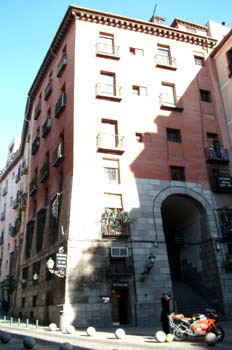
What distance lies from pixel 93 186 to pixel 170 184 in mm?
5666

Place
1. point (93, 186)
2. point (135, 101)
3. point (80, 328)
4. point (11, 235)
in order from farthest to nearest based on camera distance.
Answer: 1. point (11, 235)
2. point (135, 101)
3. point (93, 186)
4. point (80, 328)

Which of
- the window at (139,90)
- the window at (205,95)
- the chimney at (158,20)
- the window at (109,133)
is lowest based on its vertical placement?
the window at (109,133)

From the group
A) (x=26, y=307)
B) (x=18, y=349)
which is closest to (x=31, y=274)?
(x=26, y=307)

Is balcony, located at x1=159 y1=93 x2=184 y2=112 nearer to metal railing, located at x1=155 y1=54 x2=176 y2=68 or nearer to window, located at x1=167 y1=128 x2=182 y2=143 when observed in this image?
window, located at x1=167 y1=128 x2=182 y2=143

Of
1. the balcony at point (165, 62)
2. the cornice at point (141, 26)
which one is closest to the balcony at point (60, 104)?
the cornice at point (141, 26)

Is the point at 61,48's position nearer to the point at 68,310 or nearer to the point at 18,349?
the point at 68,310

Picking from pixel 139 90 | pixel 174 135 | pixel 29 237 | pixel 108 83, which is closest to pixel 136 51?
pixel 139 90

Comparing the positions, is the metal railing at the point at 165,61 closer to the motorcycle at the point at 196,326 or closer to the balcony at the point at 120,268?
the balcony at the point at 120,268

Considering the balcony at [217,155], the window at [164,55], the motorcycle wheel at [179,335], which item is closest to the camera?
the motorcycle wheel at [179,335]

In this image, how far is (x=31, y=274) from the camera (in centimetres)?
2877

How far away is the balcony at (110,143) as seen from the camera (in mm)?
24688

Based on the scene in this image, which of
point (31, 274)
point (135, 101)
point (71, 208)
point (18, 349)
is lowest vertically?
point (18, 349)

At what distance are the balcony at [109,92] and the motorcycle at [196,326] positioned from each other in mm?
17174

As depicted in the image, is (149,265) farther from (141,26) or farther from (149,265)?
(141,26)
